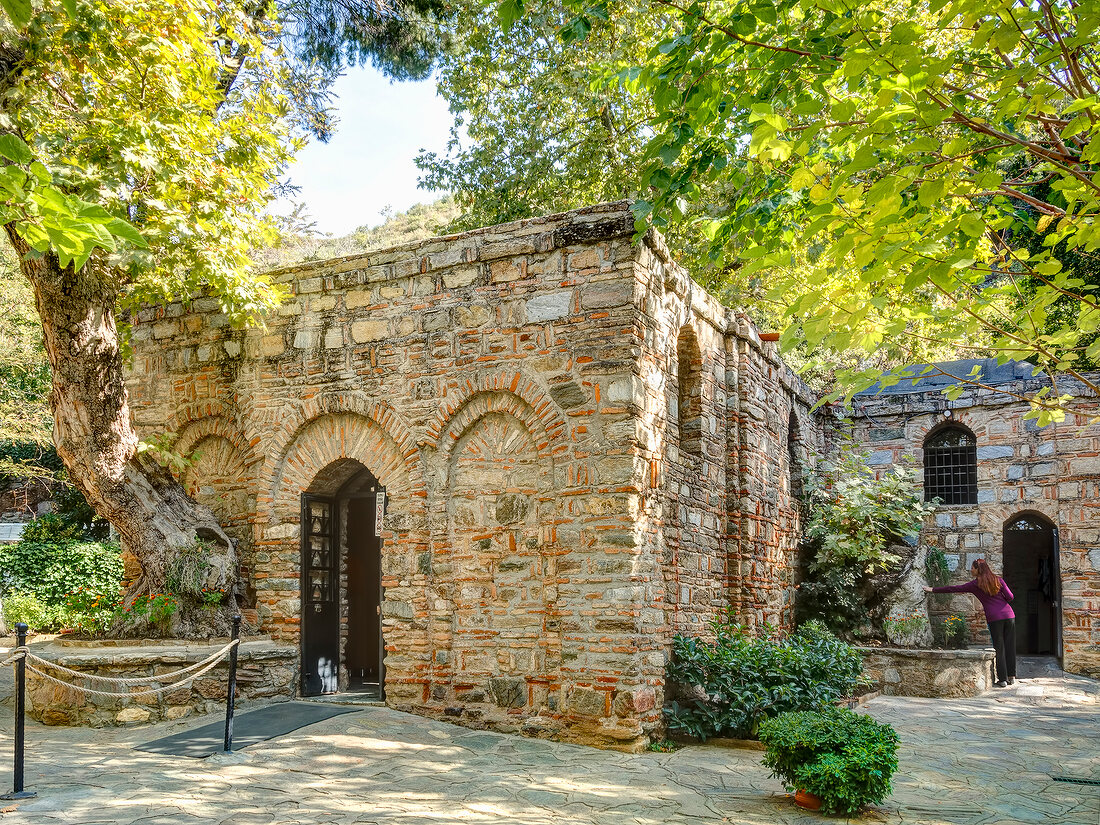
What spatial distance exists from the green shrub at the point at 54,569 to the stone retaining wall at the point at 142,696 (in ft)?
26.1

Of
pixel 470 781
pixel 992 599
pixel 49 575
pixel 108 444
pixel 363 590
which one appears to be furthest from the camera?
pixel 49 575

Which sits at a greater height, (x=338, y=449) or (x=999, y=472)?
(x=338, y=449)

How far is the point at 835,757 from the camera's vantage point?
537cm

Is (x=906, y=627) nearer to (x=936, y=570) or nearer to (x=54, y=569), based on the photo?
(x=936, y=570)

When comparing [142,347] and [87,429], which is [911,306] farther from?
[142,347]

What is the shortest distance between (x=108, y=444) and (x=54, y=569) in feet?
28.4

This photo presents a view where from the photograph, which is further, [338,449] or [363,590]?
[363,590]

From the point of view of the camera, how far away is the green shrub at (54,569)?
15164 mm

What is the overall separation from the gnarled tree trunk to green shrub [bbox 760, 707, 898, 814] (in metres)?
5.41

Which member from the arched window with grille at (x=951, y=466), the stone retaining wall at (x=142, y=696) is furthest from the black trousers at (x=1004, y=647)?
the stone retaining wall at (x=142, y=696)

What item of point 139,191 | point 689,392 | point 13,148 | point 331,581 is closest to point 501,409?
point 689,392

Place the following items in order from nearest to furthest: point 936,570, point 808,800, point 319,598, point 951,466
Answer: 1. point 808,800
2. point 319,598
3. point 936,570
4. point 951,466

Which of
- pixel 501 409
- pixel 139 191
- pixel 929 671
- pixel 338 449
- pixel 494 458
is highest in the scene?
pixel 139 191

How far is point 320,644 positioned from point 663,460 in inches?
155
